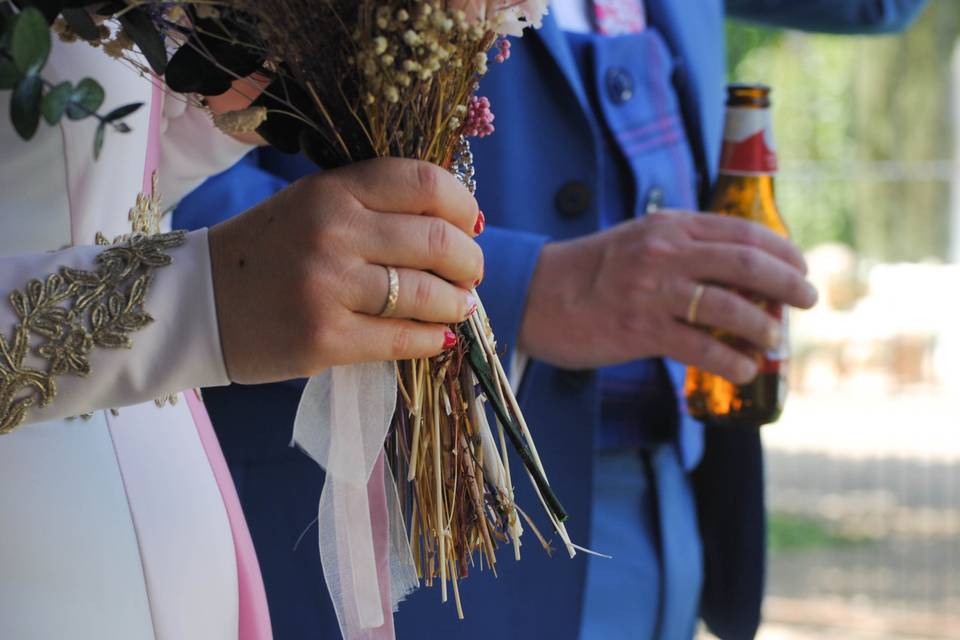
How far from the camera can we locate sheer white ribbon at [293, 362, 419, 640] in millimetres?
995

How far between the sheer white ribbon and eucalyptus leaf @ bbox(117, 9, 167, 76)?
0.28 metres

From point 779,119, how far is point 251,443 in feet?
40.2

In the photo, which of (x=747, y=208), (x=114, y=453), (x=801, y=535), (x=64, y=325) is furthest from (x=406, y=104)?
(x=801, y=535)

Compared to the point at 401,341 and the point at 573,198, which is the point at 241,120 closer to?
the point at 401,341

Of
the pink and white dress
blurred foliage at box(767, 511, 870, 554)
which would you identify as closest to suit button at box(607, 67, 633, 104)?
the pink and white dress

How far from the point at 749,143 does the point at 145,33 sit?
98 cm

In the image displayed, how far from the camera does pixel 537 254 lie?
1569mm

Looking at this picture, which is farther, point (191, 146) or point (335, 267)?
point (191, 146)

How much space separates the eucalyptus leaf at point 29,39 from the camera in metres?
0.78

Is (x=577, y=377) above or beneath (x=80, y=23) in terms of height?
beneath

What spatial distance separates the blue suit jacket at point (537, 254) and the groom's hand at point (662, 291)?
0.16 feet

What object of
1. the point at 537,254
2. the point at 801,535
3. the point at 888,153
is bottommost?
the point at 801,535

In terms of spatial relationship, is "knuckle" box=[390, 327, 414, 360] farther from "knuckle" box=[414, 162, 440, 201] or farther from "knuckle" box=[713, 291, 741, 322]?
"knuckle" box=[713, 291, 741, 322]

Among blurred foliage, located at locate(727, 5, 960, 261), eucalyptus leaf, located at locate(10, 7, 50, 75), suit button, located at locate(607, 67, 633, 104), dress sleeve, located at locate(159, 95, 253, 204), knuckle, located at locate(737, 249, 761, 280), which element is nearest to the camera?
eucalyptus leaf, located at locate(10, 7, 50, 75)
